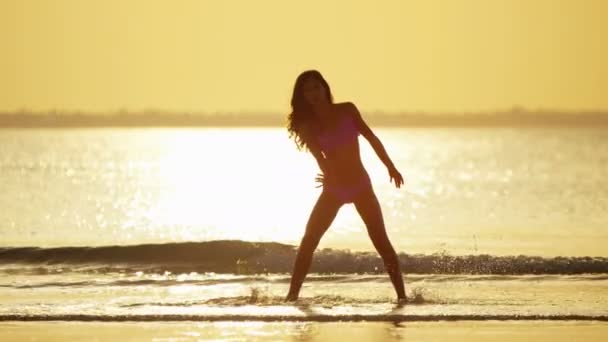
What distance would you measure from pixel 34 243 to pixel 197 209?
Answer: 53.0ft

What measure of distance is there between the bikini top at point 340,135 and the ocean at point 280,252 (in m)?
1.49

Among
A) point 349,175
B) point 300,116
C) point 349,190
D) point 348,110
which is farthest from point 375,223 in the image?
point 300,116

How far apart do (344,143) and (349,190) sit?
433 mm

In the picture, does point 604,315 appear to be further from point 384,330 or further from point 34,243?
point 34,243

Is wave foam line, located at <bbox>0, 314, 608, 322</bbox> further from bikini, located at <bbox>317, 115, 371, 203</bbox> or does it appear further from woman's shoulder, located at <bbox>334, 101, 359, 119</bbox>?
woman's shoulder, located at <bbox>334, 101, 359, 119</bbox>

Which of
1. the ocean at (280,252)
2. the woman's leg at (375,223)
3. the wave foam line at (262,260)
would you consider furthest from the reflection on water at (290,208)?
the woman's leg at (375,223)

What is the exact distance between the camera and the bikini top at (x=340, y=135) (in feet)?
44.4

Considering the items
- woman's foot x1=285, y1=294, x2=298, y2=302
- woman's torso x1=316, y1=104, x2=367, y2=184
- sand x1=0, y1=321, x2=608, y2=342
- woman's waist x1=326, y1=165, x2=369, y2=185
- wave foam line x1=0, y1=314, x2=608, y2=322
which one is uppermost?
woman's torso x1=316, y1=104, x2=367, y2=184

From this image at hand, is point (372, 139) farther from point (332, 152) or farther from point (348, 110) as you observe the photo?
point (332, 152)

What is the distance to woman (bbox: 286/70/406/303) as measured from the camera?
44.4 feet

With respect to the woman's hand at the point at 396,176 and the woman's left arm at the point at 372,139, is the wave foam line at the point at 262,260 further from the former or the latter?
the woman's hand at the point at 396,176

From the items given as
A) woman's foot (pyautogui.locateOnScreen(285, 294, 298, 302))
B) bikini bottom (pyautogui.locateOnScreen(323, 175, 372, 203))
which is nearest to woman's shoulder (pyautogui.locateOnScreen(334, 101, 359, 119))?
bikini bottom (pyautogui.locateOnScreen(323, 175, 372, 203))

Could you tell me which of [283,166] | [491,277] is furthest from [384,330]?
[283,166]

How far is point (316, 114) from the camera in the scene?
1366 cm
